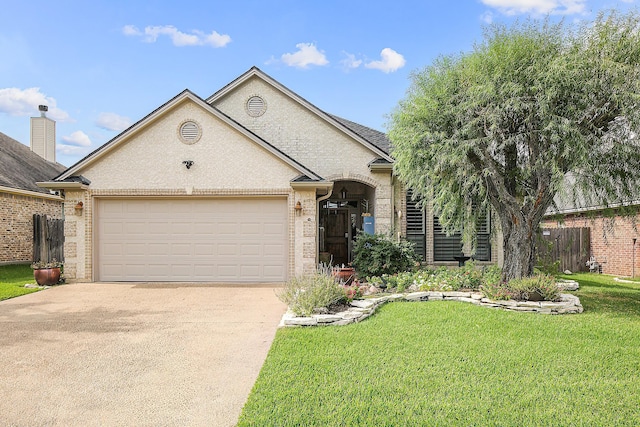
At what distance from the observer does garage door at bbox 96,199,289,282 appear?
1182cm

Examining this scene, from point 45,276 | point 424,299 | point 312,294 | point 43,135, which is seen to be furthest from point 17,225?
point 424,299

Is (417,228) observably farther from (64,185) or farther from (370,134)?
(64,185)

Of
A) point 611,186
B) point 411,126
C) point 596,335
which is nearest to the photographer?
point 596,335

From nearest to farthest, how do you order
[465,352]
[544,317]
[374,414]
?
[374,414] < [465,352] < [544,317]

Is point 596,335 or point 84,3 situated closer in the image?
point 596,335

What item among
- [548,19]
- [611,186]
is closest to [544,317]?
[611,186]

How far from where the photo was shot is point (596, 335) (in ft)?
20.6

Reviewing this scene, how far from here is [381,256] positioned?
37.3 ft

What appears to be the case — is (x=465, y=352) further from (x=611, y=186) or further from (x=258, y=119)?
(x=258, y=119)

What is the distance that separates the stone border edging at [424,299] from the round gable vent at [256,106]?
27.2 ft

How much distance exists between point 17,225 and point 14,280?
205 inches

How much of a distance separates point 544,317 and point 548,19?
6.04 m

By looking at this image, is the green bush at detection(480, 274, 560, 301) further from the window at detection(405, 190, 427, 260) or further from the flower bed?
the window at detection(405, 190, 427, 260)

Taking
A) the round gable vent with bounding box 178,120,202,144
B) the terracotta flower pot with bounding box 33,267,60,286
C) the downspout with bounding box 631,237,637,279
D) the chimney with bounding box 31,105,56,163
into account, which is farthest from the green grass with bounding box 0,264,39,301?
the downspout with bounding box 631,237,637,279
